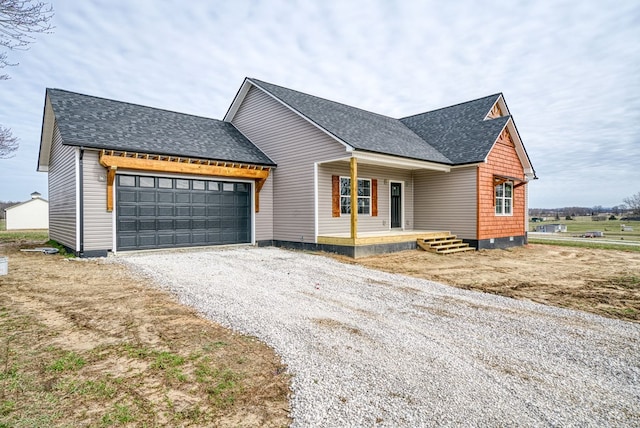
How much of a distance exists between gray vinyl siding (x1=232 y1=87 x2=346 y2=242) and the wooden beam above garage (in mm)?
850

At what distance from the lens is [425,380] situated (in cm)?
304

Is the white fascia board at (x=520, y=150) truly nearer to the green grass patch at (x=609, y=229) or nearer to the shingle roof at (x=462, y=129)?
the shingle roof at (x=462, y=129)

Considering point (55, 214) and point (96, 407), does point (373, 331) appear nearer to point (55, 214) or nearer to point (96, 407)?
point (96, 407)

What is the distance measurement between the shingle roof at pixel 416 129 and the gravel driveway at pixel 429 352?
19.7 feet

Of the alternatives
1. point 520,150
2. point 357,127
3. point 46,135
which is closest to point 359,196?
point 357,127

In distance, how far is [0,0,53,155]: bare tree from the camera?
5629 millimetres

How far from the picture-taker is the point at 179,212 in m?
11.2

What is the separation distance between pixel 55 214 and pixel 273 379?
1364 cm

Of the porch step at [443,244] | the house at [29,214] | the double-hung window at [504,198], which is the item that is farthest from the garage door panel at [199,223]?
the house at [29,214]

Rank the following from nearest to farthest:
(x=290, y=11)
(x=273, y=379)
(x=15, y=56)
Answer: (x=273, y=379) < (x=15, y=56) < (x=290, y=11)

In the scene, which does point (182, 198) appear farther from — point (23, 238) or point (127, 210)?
point (23, 238)

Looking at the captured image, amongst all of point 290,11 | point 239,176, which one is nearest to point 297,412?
point 239,176

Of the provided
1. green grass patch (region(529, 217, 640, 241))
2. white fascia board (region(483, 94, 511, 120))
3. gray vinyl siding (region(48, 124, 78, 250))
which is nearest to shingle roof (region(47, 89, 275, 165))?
gray vinyl siding (region(48, 124, 78, 250))

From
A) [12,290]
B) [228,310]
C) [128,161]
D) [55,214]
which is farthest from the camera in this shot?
[55,214]
